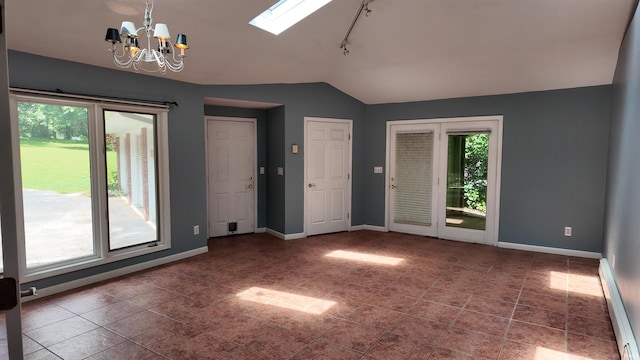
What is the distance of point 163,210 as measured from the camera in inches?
178

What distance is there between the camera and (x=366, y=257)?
15.9ft

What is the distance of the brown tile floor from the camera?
2594 millimetres

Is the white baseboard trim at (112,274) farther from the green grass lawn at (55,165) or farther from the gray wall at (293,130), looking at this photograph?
the gray wall at (293,130)

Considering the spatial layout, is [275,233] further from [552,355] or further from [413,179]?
[552,355]

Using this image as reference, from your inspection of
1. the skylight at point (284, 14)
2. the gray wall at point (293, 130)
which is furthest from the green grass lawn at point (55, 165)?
the gray wall at point (293, 130)

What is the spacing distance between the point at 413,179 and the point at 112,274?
4.61m

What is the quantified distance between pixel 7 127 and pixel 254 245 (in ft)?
15.4

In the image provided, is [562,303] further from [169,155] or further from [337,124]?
[169,155]

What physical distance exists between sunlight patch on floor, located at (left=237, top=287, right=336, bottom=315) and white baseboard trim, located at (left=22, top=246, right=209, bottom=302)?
1509 millimetres

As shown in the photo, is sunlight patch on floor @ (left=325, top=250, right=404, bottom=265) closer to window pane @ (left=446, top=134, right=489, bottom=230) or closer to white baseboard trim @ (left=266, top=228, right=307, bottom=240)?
white baseboard trim @ (left=266, top=228, right=307, bottom=240)

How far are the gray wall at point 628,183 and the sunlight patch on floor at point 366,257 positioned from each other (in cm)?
226

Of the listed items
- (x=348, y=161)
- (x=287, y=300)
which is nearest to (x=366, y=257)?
(x=287, y=300)

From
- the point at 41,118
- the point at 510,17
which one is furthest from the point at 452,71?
the point at 41,118

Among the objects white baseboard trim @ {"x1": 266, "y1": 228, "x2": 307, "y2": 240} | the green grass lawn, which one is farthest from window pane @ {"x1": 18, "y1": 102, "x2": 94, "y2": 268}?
white baseboard trim @ {"x1": 266, "y1": 228, "x2": 307, "y2": 240}
